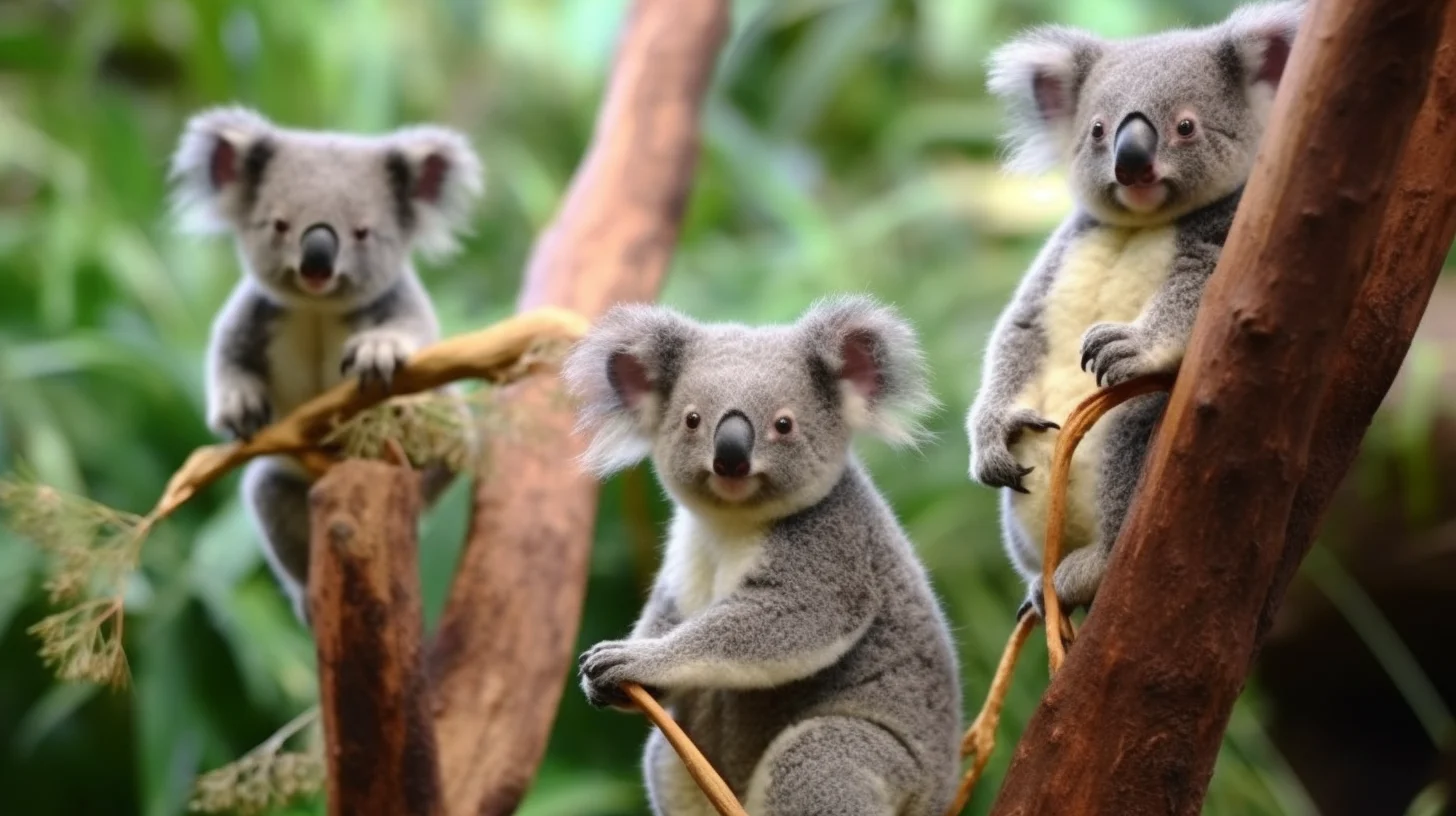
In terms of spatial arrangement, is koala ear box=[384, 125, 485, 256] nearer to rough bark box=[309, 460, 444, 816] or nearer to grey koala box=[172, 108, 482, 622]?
grey koala box=[172, 108, 482, 622]

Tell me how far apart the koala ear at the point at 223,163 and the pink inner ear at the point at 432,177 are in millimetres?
309

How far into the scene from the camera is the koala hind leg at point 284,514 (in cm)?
301

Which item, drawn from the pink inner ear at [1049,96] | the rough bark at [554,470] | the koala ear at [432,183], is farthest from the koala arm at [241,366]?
the pink inner ear at [1049,96]

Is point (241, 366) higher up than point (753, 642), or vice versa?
point (241, 366)

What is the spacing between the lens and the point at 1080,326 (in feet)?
6.67

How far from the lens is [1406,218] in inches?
74.0

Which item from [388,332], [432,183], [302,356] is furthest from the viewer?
[432,183]

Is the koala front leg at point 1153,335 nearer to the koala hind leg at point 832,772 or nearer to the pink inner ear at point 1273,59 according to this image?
the pink inner ear at point 1273,59

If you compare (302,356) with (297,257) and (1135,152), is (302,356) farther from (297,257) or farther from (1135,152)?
(1135,152)

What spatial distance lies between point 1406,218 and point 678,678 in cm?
111

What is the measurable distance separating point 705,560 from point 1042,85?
871 millimetres

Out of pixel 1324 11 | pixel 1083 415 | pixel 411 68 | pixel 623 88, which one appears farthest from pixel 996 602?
pixel 411 68

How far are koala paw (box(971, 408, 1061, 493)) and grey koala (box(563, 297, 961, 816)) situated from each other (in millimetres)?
202

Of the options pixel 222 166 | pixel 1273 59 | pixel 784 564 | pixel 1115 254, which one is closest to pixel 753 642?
pixel 784 564
